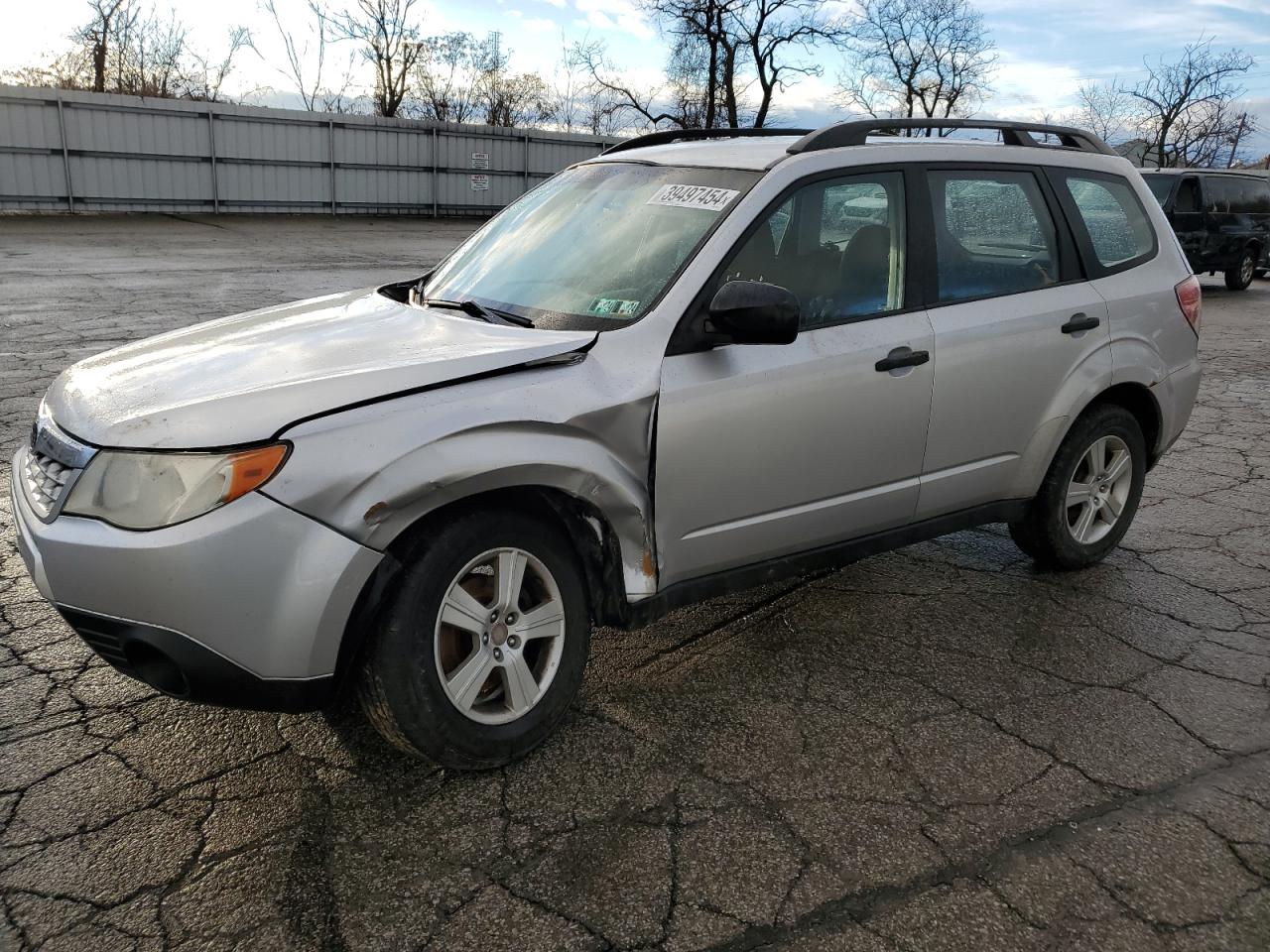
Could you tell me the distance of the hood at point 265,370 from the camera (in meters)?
2.57

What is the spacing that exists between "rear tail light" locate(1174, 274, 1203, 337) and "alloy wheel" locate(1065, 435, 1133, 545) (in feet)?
2.10

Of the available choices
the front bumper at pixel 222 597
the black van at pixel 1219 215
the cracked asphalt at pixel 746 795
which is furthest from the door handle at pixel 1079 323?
the black van at pixel 1219 215

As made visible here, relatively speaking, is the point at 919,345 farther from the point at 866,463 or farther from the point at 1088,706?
the point at 1088,706

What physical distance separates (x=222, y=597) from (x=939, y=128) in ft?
10.5

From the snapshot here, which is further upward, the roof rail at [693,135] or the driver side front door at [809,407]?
the roof rail at [693,135]

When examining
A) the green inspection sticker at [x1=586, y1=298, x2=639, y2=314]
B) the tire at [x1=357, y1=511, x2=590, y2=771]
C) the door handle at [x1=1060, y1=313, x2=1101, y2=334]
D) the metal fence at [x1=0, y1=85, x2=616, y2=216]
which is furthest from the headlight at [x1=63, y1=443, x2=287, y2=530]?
the metal fence at [x1=0, y1=85, x2=616, y2=216]

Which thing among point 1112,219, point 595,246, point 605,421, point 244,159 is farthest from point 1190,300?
point 244,159

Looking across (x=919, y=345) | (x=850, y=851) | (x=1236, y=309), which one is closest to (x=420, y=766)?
(x=850, y=851)

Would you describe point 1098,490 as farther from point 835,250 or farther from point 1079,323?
point 835,250

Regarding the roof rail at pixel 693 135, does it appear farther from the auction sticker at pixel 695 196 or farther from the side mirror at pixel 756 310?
the side mirror at pixel 756 310

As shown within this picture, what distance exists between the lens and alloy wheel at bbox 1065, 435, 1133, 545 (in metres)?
4.44

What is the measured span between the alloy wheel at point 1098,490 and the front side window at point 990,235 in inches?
32.1

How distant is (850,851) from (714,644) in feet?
4.05

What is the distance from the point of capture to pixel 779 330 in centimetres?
303
